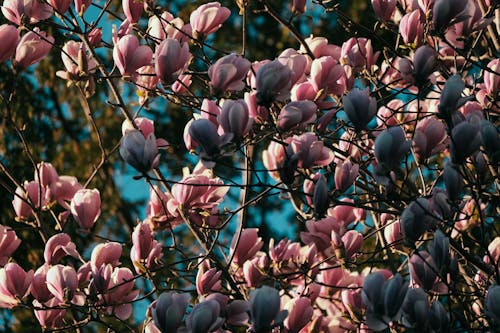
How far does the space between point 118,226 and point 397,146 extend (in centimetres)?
469

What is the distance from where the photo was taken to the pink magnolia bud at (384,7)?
2.67 m

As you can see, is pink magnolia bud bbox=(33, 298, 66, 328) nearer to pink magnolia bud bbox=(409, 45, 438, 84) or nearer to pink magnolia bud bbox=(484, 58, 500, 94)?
pink magnolia bud bbox=(409, 45, 438, 84)

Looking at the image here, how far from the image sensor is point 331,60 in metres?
2.34

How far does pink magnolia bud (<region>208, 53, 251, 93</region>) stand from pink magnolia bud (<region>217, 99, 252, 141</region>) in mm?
140

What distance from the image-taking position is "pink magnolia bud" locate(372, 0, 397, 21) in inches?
105

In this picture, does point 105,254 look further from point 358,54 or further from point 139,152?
point 358,54

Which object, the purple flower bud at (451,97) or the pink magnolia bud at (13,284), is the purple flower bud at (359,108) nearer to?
the purple flower bud at (451,97)

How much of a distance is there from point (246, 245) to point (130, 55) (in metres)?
0.57

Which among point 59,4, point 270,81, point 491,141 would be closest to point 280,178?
point 270,81

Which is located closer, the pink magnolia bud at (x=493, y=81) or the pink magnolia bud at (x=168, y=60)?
the pink magnolia bud at (x=168, y=60)

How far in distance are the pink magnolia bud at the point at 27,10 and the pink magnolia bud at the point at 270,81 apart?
0.86 m

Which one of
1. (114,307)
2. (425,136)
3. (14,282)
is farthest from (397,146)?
(14,282)

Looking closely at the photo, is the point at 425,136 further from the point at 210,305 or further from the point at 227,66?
the point at 210,305

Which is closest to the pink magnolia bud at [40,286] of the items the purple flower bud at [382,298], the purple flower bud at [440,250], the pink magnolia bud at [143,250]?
the pink magnolia bud at [143,250]
